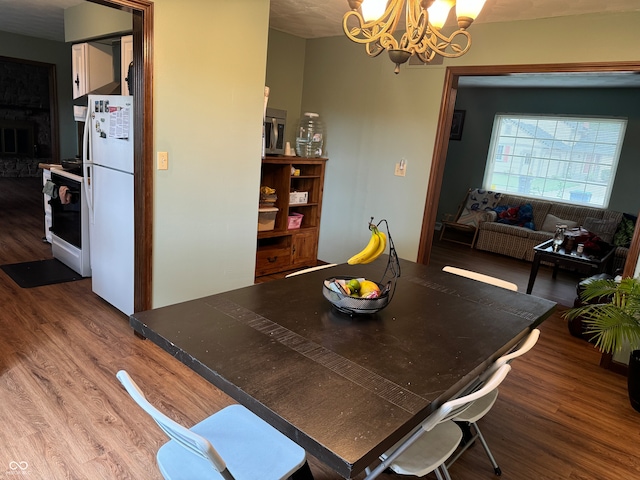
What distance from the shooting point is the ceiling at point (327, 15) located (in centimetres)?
294

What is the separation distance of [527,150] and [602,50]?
4151 mm

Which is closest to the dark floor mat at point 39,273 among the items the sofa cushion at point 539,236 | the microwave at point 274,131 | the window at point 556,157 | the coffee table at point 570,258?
the microwave at point 274,131

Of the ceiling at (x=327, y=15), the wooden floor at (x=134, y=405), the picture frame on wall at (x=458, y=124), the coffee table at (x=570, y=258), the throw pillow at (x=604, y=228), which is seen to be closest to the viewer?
the wooden floor at (x=134, y=405)

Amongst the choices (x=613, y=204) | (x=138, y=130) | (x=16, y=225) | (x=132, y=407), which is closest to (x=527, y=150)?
(x=613, y=204)

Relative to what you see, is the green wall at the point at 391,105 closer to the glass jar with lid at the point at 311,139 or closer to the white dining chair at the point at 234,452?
the glass jar with lid at the point at 311,139

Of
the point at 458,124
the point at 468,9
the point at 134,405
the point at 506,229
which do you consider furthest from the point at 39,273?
the point at 458,124

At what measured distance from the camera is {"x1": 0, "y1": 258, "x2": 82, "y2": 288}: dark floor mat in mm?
3819

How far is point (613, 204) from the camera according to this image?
6184mm

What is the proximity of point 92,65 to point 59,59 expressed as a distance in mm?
3618

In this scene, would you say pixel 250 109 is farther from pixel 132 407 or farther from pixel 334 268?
pixel 132 407

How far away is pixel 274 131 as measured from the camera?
4.26 m

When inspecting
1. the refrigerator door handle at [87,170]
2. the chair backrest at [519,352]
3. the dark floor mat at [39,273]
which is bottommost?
the dark floor mat at [39,273]

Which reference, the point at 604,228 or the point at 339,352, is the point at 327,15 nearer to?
the point at 339,352

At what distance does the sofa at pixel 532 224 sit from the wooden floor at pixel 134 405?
2691 millimetres
